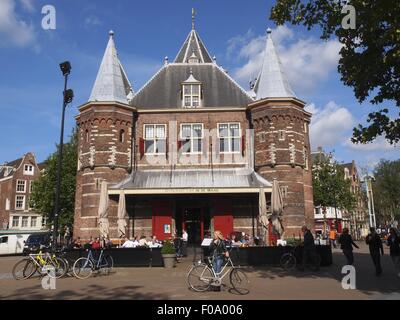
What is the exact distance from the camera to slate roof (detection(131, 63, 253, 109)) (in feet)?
92.7

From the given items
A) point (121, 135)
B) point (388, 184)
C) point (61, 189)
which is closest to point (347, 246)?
point (121, 135)

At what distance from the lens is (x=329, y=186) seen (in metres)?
40.9

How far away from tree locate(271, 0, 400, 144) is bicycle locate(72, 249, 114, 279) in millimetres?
9895

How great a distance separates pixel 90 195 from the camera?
25125mm

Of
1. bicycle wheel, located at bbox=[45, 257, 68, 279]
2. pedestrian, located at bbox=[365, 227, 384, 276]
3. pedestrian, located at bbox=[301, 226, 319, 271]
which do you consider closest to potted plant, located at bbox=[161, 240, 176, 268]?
bicycle wheel, located at bbox=[45, 257, 68, 279]

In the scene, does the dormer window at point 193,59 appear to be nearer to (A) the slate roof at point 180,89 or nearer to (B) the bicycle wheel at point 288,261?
(A) the slate roof at point 180,89

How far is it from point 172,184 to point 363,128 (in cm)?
1540

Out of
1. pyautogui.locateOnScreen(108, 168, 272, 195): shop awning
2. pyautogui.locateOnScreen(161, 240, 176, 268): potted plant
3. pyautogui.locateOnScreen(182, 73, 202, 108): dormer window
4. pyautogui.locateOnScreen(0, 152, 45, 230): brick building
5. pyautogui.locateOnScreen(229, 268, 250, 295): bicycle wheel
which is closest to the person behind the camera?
pyautogui.locateOnScreen(229, 268, 250, 295): bicycle wheel

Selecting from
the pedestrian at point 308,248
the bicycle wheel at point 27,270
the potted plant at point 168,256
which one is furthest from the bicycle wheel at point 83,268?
the pedestrian at point 308,248

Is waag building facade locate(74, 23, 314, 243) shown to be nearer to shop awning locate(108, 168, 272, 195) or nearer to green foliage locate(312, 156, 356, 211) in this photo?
shop awning locate(108, 168, 272, 195)

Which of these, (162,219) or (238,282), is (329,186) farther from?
(238,282)
